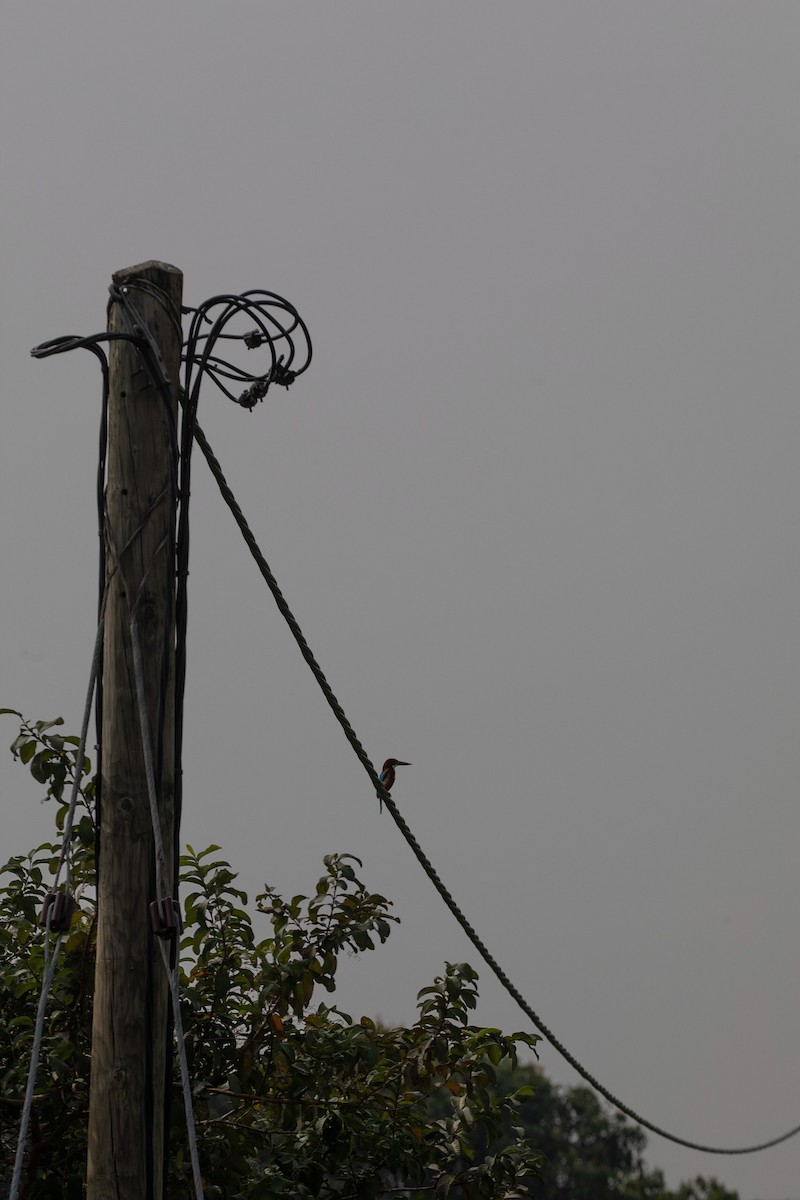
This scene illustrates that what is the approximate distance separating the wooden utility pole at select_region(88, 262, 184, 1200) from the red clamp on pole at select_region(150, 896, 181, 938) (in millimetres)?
68

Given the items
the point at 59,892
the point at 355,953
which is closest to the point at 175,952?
the point at 59,892

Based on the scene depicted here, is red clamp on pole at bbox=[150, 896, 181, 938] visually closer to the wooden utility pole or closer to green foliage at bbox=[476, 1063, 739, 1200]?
the wooden utility pole

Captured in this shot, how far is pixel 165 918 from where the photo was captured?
368 centimetres

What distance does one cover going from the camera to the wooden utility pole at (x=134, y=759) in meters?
3.67

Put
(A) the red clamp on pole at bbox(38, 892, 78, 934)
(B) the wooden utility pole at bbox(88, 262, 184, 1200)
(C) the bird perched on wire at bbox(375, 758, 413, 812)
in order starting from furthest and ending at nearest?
(C) the bird perched on wire at bbox(375, 758, 413, 812) < (A) the red clamp on pole at bbox(38, 892, 78, 934) < (B) the wooden utility pole at bbox(88, 262, 184, 1200)

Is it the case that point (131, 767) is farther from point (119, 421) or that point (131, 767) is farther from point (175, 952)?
point (119, 421)

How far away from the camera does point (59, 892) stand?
12.9ft

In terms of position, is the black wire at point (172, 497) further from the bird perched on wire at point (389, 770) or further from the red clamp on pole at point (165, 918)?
the bird perched on wire at point (389, 770)

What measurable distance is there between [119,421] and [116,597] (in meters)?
0.53

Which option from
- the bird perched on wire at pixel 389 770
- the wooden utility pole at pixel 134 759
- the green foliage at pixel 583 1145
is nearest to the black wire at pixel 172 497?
the wooden utility pole at pixel 134 759

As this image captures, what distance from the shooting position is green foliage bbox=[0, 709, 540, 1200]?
4.91m

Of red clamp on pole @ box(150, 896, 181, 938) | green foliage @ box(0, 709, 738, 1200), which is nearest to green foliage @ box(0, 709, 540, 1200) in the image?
green foliage @ box(0, 709, 738, 1200)

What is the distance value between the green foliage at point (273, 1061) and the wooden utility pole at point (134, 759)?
1211mm

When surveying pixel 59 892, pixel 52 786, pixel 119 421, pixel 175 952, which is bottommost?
pixel 175 952
